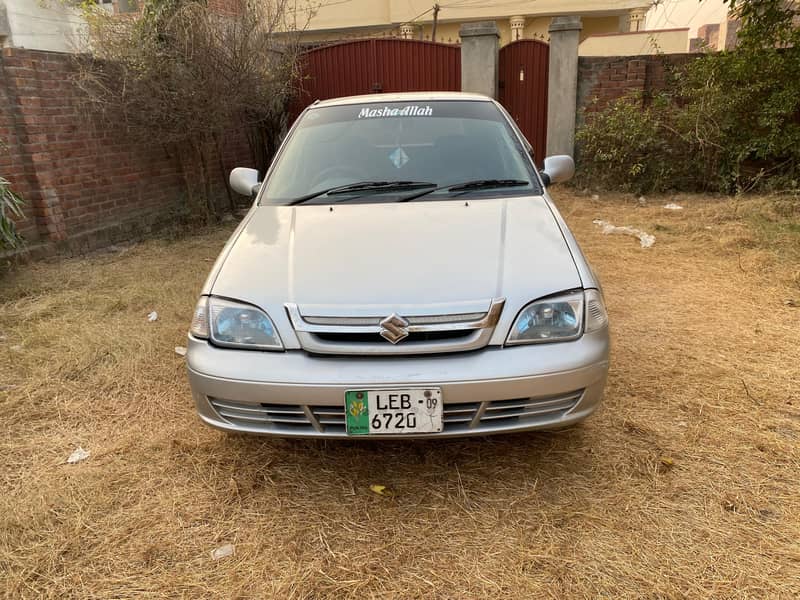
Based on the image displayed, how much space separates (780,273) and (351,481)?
165 inches

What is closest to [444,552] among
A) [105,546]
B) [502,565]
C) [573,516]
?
[502,565]

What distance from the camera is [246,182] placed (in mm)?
3588

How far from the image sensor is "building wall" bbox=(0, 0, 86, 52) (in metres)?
12.8

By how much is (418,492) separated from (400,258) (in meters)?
0.95

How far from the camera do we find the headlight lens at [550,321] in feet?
7.02

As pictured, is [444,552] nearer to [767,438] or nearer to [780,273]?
[767,438]

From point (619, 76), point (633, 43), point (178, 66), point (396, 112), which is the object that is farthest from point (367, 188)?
point (633, 43)

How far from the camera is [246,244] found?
2627 millimetres

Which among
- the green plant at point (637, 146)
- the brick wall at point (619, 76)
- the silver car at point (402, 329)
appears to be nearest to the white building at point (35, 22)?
the brick wall at point (619, 76)

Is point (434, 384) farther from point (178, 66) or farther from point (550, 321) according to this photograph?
point (178, 66)

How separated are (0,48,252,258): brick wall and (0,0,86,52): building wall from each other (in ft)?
25.7

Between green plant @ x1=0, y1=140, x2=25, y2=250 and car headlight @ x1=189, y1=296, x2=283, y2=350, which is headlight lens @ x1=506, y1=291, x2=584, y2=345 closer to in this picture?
car headlight @ x1=189, y1=296, x2=283, y2=350

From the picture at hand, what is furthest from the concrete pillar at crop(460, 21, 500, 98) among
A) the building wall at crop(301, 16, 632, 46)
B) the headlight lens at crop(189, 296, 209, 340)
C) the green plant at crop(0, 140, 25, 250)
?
the building wall at crop(301, 16, 632, 46)

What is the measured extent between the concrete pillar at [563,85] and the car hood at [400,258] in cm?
625
